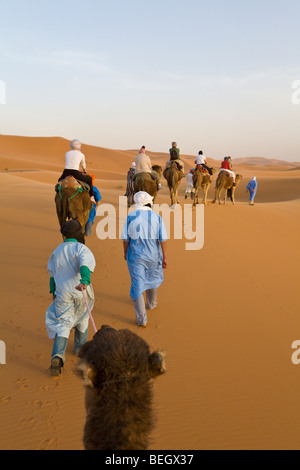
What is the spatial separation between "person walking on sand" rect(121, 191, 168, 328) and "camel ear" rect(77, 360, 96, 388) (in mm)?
3146

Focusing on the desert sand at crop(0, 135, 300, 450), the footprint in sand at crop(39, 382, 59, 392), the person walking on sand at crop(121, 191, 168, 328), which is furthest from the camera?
the person walking on sand at crop(121, 191, 168, 328)

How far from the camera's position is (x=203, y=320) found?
17.7 ft

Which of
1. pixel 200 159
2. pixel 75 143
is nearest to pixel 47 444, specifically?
pixel 75 143

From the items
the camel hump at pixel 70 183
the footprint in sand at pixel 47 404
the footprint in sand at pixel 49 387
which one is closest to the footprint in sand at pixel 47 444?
the footprint in sand at pixel 47 404

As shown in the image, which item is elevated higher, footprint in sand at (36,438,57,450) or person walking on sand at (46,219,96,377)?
person walking on sand at (46,219,96,377)

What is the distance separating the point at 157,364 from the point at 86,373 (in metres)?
0.38

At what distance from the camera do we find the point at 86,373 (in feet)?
5.55

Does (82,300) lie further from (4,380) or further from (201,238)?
(201,238)

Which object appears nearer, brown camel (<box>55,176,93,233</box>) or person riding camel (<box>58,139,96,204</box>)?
brown camel (<box>55,176,93,233</box>)

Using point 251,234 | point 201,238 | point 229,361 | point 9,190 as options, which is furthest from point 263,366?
point 9,190

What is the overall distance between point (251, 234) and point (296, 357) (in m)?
6.41

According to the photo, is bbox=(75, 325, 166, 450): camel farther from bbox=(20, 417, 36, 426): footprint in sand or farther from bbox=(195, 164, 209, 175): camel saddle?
bbox=(195, 164, 209, 175): camel saddle

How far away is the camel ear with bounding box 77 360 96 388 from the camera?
1.68m

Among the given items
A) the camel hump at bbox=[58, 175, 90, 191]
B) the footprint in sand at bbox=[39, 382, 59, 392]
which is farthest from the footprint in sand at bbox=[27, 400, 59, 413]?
the camel hump at bbox=[58, 175, 90, 191]
